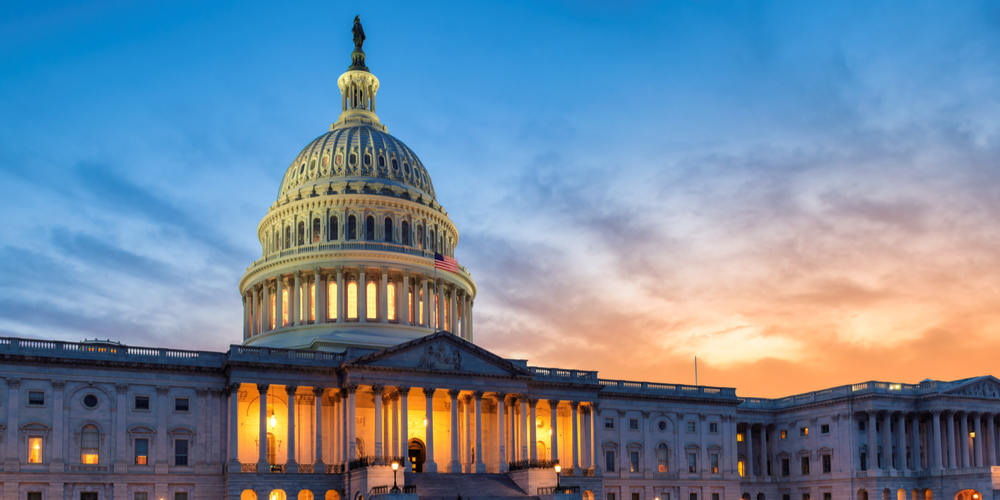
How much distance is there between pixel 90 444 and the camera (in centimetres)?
7219

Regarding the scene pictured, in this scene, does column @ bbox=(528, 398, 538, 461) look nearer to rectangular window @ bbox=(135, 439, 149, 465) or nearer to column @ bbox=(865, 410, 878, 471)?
rectangular window @ bbox=(135, 439, 149, 465)

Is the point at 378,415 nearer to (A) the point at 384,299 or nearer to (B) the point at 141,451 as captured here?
(B) the point at 141,451

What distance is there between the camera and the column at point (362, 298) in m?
94.9

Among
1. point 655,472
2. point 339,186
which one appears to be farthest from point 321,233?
point 655,472

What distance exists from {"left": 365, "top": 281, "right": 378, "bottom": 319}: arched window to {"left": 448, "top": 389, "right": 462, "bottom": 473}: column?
60.9ft

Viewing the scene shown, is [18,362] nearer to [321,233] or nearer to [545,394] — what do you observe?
[321,233]

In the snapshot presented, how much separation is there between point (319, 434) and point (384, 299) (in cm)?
2098

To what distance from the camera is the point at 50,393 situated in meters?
71.4

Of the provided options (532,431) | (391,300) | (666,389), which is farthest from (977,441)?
(391,300)

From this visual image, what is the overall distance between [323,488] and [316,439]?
3.93m

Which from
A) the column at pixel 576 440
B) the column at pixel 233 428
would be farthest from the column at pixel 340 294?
the column at pixel 576 440

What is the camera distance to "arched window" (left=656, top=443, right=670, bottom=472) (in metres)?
96.8

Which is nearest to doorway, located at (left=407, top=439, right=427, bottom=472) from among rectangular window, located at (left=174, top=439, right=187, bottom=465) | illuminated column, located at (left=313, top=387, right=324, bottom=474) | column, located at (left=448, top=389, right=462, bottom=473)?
column, located at (left=448, top=389, right=462, bottom=473)

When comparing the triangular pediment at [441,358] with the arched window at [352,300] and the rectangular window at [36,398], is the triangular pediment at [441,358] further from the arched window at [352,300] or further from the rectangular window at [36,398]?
the rectangular window at [36,398]
